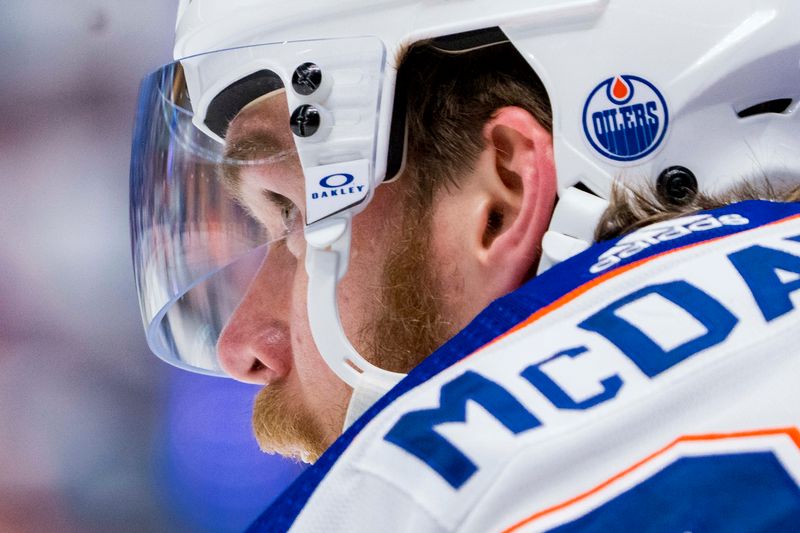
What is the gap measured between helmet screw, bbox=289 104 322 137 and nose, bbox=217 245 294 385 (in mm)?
185

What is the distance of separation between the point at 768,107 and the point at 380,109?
0.34 metres

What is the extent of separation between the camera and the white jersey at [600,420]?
0.47 metres

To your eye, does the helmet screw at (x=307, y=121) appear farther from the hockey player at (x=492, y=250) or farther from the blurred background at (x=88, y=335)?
the blurred background at (x=88, y=335)

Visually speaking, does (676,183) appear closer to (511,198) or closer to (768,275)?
(511,198)

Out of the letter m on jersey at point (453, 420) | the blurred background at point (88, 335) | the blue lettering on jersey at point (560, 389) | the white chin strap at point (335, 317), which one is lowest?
the blurred background at point (88, 335)

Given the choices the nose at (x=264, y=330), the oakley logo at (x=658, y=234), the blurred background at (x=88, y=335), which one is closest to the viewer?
the oakley logo at (x=658, y=234)

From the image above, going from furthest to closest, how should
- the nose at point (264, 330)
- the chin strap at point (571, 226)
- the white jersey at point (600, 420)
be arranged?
the nose at point (264, 330) → the chin strap at point (571, 226) → the white jersey at point (600, 420)

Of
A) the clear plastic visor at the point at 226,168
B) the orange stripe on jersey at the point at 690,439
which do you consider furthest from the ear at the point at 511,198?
the orange stripe on jersey at the point at 690,439

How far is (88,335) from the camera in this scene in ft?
8.00

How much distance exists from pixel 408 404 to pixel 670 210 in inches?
14.8

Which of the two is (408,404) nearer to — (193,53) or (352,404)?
(352,404)

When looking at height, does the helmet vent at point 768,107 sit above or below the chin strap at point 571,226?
above

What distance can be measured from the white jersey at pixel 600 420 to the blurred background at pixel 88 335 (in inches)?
69.5

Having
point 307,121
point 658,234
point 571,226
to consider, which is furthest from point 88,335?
point 658,234
